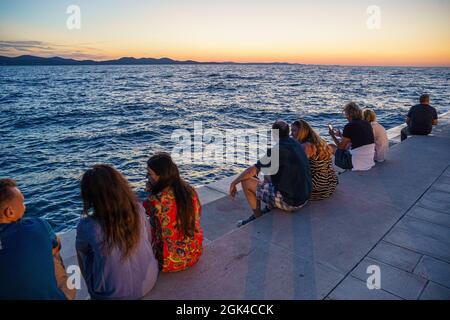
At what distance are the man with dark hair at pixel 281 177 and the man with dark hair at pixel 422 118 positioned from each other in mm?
6461

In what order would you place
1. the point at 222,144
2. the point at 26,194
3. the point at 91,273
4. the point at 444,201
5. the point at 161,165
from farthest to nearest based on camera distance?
the point at 222,144 → the point at 26,194 → the point at 444,201 → the point at 161,165 → the point at 91,273

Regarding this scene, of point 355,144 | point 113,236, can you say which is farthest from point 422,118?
point 113,236

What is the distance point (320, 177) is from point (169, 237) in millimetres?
2670

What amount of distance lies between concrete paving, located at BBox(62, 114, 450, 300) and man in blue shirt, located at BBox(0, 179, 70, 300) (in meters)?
0.96

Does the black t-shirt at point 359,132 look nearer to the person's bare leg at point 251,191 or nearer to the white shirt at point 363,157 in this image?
the white shirt at point 363,157

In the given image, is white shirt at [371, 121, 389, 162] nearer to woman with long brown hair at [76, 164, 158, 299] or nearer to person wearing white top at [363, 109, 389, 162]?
person wearing white top at [363, 109, 389, 162]

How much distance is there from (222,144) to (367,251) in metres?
11.5

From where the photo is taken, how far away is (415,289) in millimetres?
2854

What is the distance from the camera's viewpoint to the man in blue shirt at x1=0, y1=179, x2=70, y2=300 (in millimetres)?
1974

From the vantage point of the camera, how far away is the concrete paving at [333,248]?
2.85 meters

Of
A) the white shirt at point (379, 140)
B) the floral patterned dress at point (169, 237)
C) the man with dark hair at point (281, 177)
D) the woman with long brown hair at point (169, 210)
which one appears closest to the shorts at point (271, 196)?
the man with dark hair at point (281, 177)

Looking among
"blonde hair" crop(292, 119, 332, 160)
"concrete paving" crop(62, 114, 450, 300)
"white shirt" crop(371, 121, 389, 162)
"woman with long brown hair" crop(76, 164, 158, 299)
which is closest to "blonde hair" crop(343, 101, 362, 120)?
"white shirt" crop(371, 121, 389, 162)
